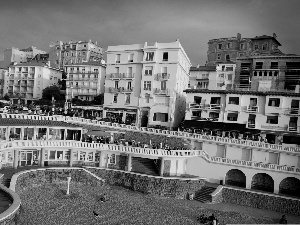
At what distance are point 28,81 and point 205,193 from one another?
7219cm

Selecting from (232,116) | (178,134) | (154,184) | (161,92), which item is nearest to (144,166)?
(154,184)

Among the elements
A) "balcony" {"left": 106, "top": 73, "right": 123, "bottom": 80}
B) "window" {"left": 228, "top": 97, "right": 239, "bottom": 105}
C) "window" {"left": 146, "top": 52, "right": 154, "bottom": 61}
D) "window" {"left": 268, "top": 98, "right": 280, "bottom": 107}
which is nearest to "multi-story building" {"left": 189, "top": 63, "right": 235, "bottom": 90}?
"window" {"left": 146, "top": 52, "right": 154, "bottom": 61}

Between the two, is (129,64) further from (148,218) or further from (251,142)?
(148,218)

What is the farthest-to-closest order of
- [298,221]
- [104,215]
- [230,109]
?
[230,109]
[298,221]
[104,215]

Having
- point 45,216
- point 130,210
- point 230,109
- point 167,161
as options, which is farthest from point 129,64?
point 45,216

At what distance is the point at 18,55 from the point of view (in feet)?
391

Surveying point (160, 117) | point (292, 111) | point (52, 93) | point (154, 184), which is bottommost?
point (154, 184)

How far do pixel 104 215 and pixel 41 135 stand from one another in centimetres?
1809

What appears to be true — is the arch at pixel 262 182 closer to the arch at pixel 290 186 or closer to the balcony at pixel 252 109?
the arch at pixel 290 186

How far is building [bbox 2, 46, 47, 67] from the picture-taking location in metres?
117

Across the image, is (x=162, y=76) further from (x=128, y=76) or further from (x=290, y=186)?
(x=290, y=186)

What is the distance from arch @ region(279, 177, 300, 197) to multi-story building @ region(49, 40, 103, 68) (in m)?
82.7

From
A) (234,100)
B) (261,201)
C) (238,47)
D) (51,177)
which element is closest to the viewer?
(51,177)

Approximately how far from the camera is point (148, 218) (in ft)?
97.6
